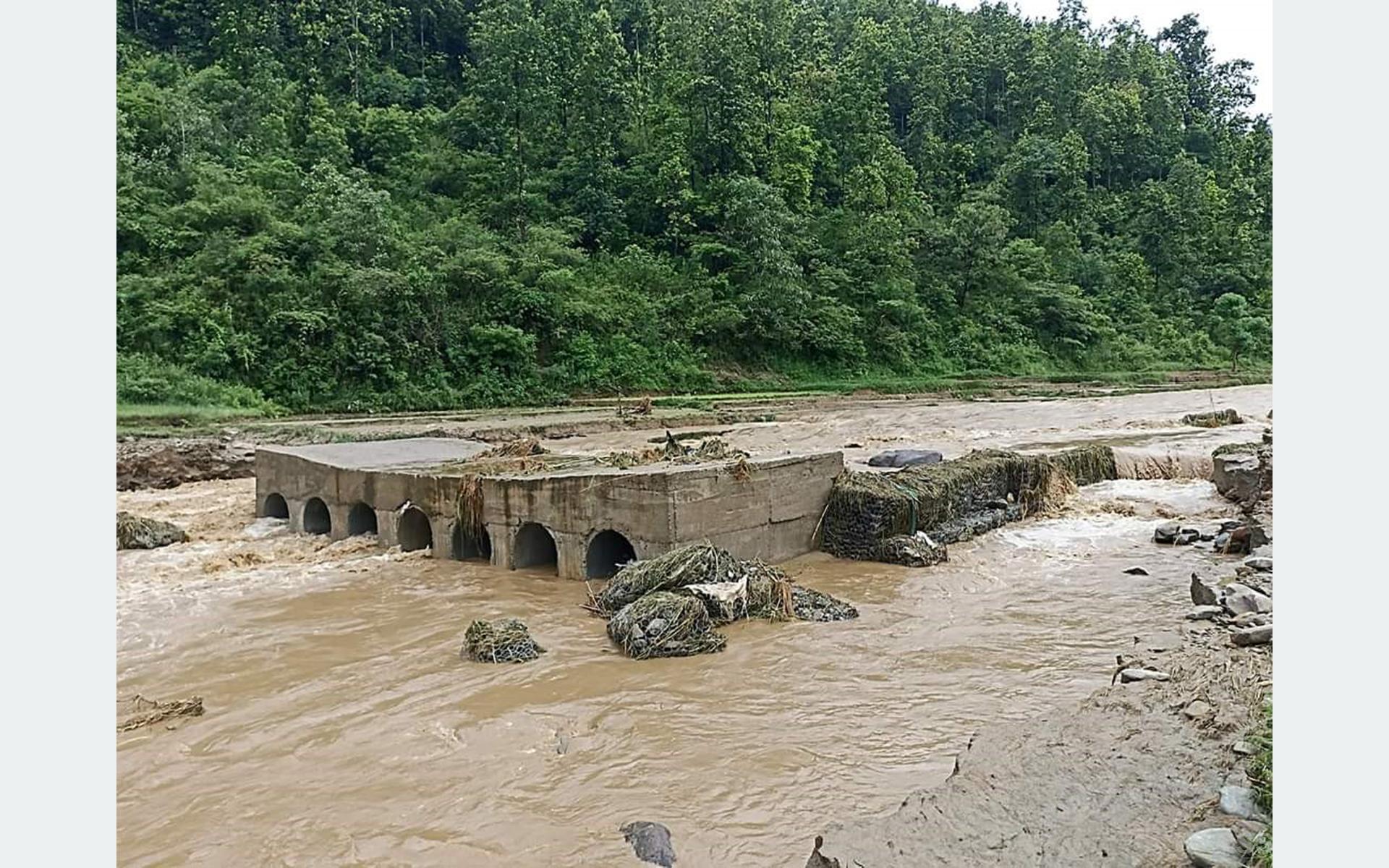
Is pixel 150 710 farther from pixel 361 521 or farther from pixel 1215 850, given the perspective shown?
pixel 1215 850

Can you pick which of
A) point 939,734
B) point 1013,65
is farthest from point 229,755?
point 1013,65

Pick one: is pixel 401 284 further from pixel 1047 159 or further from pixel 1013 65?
Result: pixel 1013 65

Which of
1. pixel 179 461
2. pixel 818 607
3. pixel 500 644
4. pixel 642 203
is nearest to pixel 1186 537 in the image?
pixel 818 607

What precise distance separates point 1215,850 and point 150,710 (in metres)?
7.37

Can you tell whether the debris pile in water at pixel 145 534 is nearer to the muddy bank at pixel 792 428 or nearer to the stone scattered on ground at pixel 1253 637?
the muddy bank at pixel 792 428

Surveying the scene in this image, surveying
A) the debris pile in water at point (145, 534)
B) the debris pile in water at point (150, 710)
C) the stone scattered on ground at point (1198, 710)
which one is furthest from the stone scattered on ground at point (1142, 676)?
the debris pile in water at point (145, 534)

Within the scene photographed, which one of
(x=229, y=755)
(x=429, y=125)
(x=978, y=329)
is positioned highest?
(x=429, y=125)

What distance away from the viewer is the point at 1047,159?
2189 inches

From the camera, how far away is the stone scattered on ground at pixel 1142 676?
6883 millimetres

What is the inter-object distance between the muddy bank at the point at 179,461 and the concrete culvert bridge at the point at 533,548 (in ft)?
31.6

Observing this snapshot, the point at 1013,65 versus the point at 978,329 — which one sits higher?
the point at 1013,65

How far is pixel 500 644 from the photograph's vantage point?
887 centimetres

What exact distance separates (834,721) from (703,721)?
976 millimetres

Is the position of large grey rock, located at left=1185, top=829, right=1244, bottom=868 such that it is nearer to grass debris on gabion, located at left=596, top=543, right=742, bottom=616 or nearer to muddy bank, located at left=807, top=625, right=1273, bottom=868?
muddy bank, located at left=807, top=625, right=1273, bottom=868
